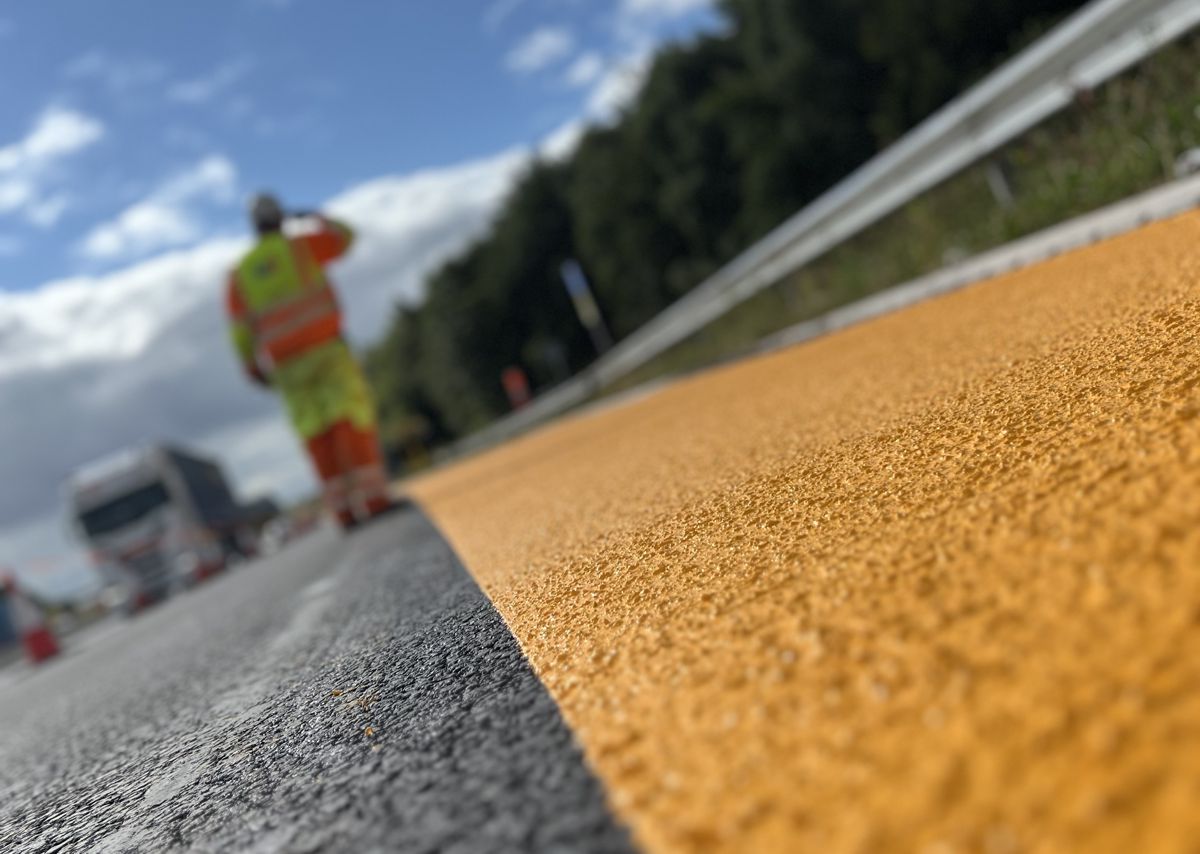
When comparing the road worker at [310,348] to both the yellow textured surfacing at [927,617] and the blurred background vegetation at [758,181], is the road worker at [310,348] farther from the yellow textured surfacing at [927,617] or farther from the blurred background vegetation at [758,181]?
the yellow textured surfacing at [927,617]

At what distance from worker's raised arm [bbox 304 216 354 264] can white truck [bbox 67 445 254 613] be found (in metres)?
11.1

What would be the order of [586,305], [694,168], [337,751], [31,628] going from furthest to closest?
[586,305] → [694,168] → [31,628] → [337,751]

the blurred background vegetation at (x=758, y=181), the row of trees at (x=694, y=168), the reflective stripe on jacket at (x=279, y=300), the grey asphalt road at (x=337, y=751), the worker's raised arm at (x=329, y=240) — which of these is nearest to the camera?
the grey asphalt road at (x=337, y=751)

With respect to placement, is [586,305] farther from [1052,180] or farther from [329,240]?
[1052,180]

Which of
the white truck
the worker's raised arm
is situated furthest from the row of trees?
the white truck

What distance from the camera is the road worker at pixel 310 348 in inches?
361

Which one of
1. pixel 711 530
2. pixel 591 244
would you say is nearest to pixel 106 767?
pixel 711 530

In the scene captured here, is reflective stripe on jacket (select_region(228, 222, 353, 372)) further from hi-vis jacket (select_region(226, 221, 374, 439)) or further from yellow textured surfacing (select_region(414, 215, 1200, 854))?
yellow textured surfacing (select_region(414, 215, 1200, 854))

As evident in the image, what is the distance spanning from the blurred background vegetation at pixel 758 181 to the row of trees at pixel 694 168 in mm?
61

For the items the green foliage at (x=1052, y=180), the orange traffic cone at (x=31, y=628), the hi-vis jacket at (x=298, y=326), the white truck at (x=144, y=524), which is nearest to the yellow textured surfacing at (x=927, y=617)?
the green foliage at (x=1052, y=180)

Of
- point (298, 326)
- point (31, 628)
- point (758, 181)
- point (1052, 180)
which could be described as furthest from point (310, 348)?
point (758, 181)

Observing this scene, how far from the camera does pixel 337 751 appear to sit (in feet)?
6.39

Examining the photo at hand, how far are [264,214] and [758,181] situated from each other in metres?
18.1

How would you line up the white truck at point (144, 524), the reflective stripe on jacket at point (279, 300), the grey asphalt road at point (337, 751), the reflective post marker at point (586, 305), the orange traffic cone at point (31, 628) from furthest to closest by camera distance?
the reflective post marker at point (586, 305) → the white truck at point (144, 524) → the orange traffic cone at point (31, 628) → the reflective stripe on jacket at point (279, 300) → the grey asphalt road at point (337, 751)
